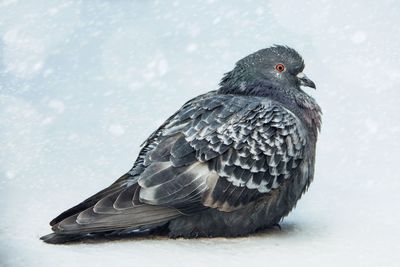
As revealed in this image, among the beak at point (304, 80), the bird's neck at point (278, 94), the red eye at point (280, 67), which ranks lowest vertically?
the bird's neck at point (278, 94)

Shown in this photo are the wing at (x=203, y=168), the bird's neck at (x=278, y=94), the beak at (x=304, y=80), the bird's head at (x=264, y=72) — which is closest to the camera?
the wing at (x=203, y=168)

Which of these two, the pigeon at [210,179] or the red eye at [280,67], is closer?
the pigeon at [210,179]

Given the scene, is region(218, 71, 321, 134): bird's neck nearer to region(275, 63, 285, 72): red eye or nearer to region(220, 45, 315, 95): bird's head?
region(220, 45, 315, 95): bird's head

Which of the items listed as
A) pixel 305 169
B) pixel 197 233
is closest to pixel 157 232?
A: pixel 197 233

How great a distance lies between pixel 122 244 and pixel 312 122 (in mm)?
2029

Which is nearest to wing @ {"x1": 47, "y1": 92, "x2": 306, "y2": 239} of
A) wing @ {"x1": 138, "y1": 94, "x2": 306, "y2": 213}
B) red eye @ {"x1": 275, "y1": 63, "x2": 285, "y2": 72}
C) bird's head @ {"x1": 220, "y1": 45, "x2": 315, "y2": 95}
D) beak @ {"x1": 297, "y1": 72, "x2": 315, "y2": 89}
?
wing @ {"x1": 138, "y1": 94, "x2": 306, "y2": 213}

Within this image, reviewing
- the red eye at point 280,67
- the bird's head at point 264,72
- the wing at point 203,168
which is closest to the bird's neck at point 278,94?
the bird's head at point 264,72

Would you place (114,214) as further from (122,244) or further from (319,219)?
(319,219)

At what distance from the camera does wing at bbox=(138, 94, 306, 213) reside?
9.63 m

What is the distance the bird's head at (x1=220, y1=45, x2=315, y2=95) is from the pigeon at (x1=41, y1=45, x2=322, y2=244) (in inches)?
11.5

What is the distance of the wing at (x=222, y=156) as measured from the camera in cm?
963

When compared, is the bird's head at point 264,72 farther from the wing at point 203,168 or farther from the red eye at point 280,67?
the wing at point 203,168

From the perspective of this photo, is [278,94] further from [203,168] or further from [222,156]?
[203,168]

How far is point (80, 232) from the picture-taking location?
9430 mm
